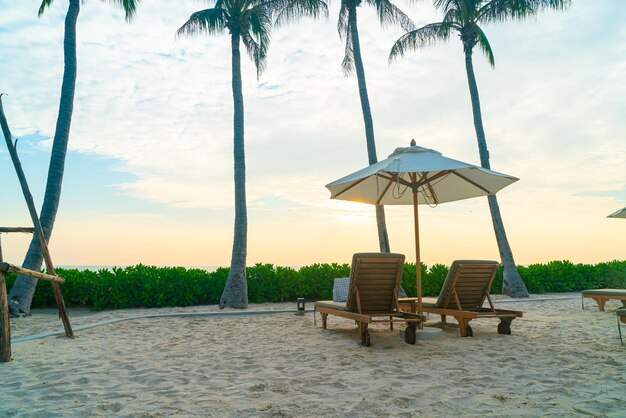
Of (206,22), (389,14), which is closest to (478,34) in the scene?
(389,14)

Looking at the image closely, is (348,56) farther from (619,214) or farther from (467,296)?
(467,296)

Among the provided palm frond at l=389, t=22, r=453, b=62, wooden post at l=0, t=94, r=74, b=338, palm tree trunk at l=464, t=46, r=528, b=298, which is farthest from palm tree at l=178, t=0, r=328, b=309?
palm tree trunk at l=464, t=46, r=528, b=298

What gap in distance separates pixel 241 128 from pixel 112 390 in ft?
29.2

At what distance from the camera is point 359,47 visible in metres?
14.0

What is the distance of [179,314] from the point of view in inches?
378

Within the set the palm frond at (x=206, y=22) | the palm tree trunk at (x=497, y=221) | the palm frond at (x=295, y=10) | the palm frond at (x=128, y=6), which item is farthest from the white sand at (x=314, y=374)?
the palm frond at (x=295, y=10)

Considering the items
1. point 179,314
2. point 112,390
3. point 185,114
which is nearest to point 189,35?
point 185,114

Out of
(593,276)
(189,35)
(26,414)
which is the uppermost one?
(189,35)

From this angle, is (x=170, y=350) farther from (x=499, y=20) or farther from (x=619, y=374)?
(x=499, y=20)

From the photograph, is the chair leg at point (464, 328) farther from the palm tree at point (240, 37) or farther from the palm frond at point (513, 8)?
the palm frond at point (513, 8)

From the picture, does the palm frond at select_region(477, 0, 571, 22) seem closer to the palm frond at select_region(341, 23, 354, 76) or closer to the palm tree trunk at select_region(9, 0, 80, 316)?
the palm frond at select_region(341, 23, 354, 76)

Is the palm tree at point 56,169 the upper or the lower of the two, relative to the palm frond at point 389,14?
lower

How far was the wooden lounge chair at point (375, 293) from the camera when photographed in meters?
6.06

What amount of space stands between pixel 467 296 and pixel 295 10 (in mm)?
10578
